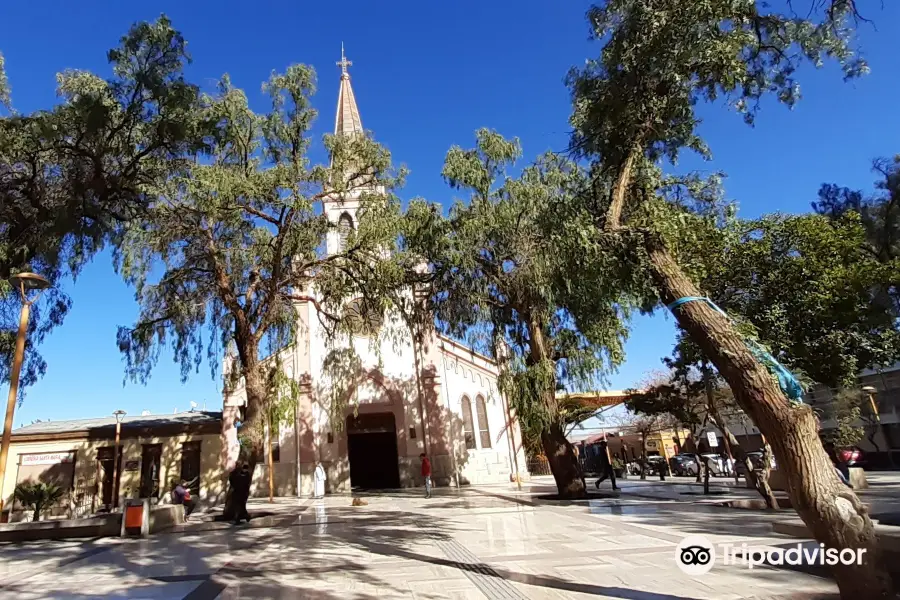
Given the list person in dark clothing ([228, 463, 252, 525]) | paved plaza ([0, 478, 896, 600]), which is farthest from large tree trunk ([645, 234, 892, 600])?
person in dark clothing ([228, 463, 252, 525])

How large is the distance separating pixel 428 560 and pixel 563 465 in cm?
885

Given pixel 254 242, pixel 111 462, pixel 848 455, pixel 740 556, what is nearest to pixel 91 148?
pixel 254 242

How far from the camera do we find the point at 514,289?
1465 cm

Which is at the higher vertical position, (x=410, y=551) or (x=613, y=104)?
(x=613, y=104)

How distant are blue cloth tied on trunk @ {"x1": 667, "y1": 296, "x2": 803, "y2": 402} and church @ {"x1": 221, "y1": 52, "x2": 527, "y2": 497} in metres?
17.6

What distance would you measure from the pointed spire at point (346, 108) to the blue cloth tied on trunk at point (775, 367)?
28.7 m

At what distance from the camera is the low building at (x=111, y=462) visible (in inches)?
787

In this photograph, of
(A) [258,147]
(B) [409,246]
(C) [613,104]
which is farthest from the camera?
(B) [409,246]

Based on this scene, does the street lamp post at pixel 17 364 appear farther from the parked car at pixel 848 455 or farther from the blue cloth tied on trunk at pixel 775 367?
the parked car at pixel 848 455

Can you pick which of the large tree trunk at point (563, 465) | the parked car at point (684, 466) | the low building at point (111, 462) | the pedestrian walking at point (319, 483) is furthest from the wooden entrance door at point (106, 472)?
the parked car at point (684, 466)

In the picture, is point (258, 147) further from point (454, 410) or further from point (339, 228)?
point (454, 410)

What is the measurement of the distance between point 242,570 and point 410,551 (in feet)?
7.85

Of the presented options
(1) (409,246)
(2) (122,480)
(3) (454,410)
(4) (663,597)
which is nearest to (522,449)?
(3) (454,410)

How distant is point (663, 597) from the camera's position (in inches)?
191
